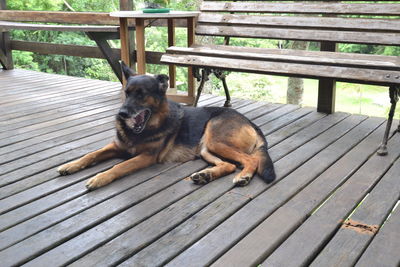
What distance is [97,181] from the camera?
8.13 feet

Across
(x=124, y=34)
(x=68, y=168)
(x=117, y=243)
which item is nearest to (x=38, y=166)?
(x=68, y=168)

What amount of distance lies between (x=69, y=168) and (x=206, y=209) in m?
1.03

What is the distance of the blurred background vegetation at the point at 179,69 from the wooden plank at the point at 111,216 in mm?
8171

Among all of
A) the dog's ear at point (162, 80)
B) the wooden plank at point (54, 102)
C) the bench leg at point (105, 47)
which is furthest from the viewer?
the bench leg at point (105, 47)

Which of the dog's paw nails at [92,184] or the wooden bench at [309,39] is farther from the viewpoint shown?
the wooden bench at [309,39]

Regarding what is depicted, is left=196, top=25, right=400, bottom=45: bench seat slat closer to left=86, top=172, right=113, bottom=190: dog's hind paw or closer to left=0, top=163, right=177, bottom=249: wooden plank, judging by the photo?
left=0, top=163, right=177, bottom=249: wooden plank

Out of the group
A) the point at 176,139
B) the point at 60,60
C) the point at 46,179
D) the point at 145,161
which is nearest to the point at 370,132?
the point at 176,139

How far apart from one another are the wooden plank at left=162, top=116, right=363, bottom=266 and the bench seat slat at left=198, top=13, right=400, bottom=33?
1005 millimetres

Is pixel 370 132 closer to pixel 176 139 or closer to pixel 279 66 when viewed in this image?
pixel 279 66

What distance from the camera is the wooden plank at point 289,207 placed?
178 cm

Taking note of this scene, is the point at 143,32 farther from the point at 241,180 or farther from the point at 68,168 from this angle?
the point at 241,180

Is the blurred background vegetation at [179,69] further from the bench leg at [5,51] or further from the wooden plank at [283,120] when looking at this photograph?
the wooden plank at [283,120]

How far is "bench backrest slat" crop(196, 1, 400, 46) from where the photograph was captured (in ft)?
12.1

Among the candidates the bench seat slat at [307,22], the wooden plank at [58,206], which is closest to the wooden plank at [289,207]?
the wooden plank at [58,206]
